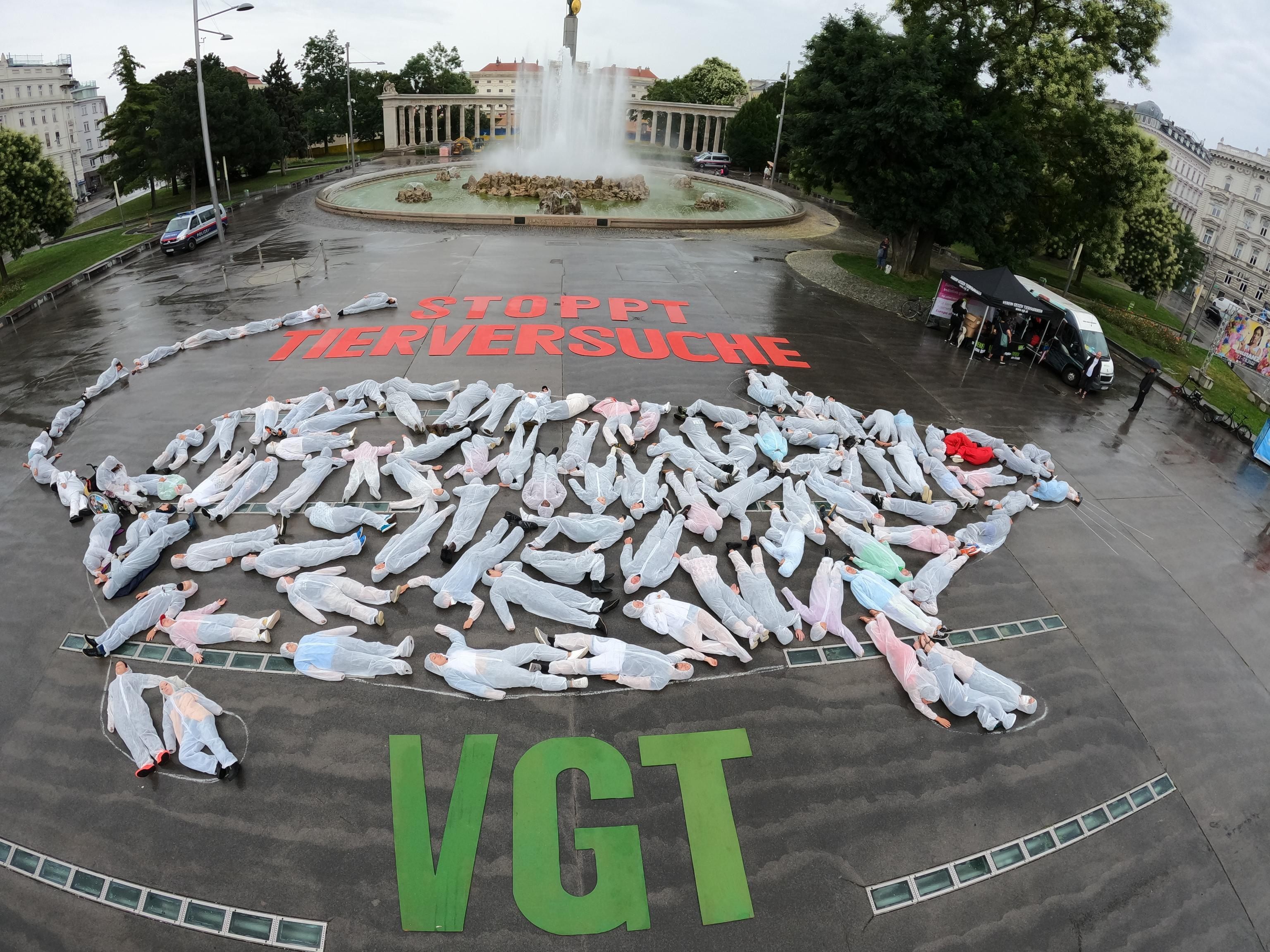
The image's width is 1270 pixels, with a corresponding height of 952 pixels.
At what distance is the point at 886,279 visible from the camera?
87.0 feet

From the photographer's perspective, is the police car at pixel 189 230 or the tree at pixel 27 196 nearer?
the tree at pixel 27 196

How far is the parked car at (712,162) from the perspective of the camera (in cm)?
5262

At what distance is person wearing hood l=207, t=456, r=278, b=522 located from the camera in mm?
10844

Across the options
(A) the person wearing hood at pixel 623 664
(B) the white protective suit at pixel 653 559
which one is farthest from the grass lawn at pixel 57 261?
(A) the person wearing hood at pixel 623 664

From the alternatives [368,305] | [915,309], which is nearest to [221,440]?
[368,305]

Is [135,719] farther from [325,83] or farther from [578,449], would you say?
[325,83]

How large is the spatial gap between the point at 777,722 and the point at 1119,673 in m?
5.06

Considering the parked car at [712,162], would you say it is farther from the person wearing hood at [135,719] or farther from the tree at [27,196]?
the person wearing hood at [135,719]

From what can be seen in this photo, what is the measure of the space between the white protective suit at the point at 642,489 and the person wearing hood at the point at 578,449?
350 millimetres

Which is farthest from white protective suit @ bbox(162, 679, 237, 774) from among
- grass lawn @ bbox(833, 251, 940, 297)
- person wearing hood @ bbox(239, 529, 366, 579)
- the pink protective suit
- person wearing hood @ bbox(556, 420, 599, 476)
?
grass lawn @ bbox(833, 251, 940, 297)

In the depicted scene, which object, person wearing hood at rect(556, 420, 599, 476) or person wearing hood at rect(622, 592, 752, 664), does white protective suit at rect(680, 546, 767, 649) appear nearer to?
person wearing hood at rect(622, 592, 752, 664)

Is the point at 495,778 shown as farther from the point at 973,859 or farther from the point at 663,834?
the point at 973,859

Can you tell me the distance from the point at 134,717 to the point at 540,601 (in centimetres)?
469

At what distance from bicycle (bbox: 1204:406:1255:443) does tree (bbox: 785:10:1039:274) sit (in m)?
9.50
